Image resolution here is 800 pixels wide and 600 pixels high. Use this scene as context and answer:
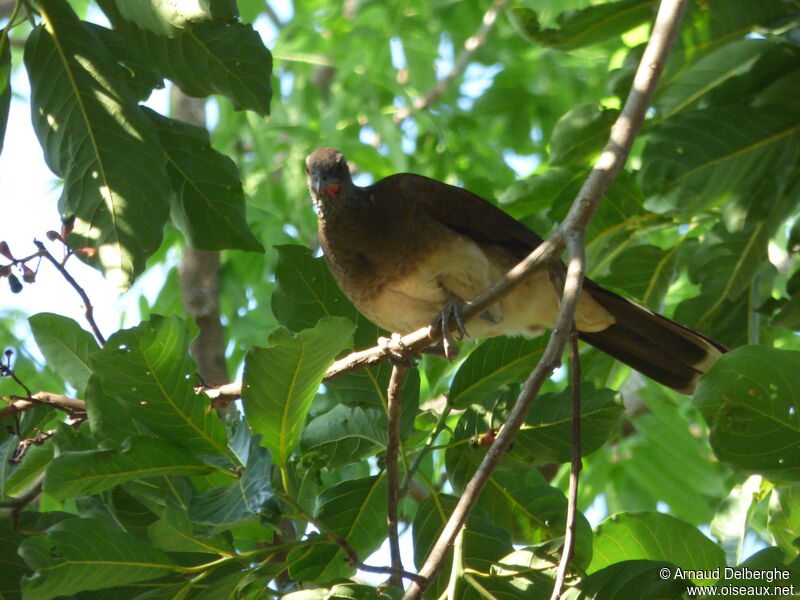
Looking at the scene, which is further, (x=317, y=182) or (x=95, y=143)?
(x=317, y=182)

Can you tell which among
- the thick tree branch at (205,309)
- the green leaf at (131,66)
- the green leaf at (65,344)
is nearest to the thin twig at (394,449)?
the green leaf at (65,344)

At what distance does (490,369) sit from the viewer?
9.75 ft

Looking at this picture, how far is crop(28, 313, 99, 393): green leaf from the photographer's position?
2789mm

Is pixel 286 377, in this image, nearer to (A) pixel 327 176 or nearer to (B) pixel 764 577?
(B) pixel 764 577

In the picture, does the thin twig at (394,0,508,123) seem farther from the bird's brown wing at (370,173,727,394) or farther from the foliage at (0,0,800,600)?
the bird's brown wing at (370,173,727,394)

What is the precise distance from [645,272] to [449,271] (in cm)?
85

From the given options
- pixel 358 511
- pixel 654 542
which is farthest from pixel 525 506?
pixel 358 511

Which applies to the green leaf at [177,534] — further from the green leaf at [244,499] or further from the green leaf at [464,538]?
the green leaf at [464,538]

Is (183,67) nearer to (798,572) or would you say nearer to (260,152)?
(798,572)

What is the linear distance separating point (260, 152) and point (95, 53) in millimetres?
2756

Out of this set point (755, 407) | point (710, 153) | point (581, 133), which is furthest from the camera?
point (581, 133)

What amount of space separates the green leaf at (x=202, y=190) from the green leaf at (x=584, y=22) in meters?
1.08

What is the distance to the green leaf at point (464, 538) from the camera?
2.62 m

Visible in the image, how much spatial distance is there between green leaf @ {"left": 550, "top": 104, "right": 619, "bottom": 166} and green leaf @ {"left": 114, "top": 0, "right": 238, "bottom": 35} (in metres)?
1.28
